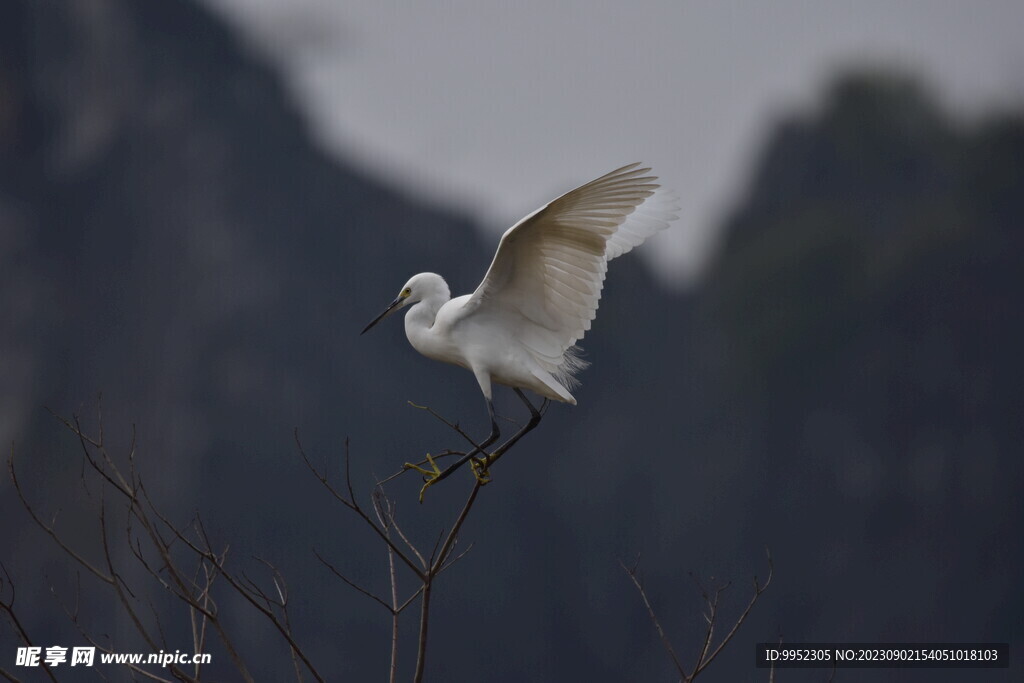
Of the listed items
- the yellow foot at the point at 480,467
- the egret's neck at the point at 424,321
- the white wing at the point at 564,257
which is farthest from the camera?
the egret's neck at the point at 424,321

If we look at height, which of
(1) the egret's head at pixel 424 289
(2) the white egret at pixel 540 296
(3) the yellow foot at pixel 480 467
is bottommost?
(3) the yellow foot at pixel 480 467

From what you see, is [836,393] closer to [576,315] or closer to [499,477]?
[499,477]

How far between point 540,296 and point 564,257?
0.67 feet

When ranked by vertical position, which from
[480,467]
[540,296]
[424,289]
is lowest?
[480,467]

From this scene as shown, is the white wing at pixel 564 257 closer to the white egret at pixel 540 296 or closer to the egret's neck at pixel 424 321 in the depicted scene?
the white egret at pixel 540 296

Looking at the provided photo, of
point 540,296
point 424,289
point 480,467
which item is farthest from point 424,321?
point 480,467

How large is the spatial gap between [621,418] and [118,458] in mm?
10527

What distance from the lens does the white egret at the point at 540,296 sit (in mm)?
3264

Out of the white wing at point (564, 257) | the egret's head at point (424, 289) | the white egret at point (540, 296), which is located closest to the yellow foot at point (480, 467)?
the white egret at point (540, 296)

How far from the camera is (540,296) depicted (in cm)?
363

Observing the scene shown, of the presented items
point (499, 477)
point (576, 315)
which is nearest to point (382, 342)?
point (499, 477)

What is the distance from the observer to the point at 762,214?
88.5ft

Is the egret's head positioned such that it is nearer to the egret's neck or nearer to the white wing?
the egret's neck

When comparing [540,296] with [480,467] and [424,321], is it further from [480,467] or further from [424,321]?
[480,467]
